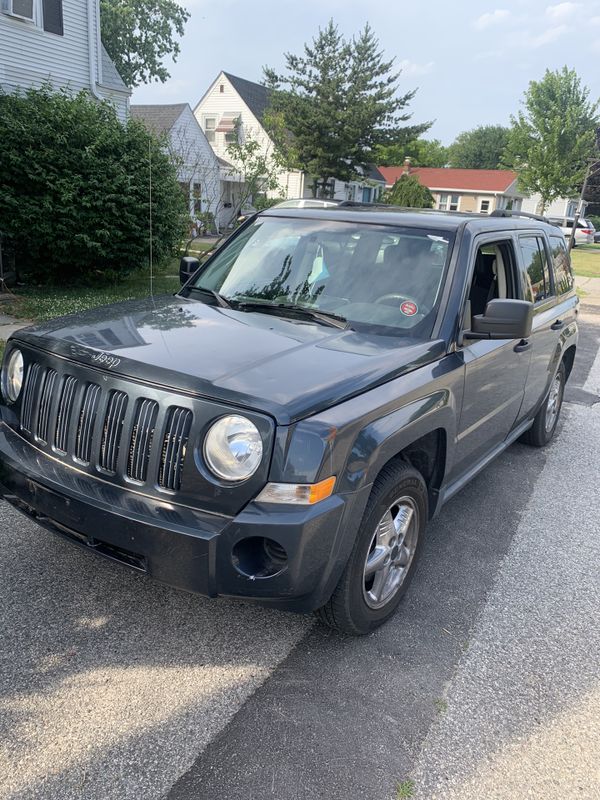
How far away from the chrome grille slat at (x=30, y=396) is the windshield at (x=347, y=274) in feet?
3.81

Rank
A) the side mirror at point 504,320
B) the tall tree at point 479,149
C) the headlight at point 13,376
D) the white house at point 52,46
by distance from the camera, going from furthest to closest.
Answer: the tall tree at point 479,149 → the white house at point 52,46 → the side mirror at point 504,320 → the headlight at point 13,376

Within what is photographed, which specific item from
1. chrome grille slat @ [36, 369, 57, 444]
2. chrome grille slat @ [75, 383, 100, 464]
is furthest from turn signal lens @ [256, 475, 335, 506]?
chrome grille slat @ [36, 369, 57, 444]

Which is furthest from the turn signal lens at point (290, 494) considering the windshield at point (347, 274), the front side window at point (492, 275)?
the front side window at point (492, 275)

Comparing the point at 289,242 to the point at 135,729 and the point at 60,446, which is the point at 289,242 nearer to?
the point at 60,446

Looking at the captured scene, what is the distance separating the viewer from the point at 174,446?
2420mm

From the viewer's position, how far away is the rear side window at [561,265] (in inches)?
206

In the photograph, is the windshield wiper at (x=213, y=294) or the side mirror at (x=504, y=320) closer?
the side mirror at (x=504, y=320)

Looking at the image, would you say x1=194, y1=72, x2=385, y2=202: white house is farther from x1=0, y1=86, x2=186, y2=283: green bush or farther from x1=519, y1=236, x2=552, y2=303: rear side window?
x1=519, y1=236, x2=552, y2=303: rear side window

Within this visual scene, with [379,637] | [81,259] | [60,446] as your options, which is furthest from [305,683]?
[81,259]

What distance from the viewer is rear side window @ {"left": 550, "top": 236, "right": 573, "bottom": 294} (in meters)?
5.24

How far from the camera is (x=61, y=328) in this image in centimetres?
310

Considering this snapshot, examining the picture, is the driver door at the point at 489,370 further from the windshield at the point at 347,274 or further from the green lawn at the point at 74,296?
the green lawn at the point at 74,296

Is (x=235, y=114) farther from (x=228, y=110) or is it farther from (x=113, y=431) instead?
(x=113, y=431)

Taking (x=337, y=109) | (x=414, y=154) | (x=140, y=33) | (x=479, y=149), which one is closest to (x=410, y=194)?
(x=337, y=109)
